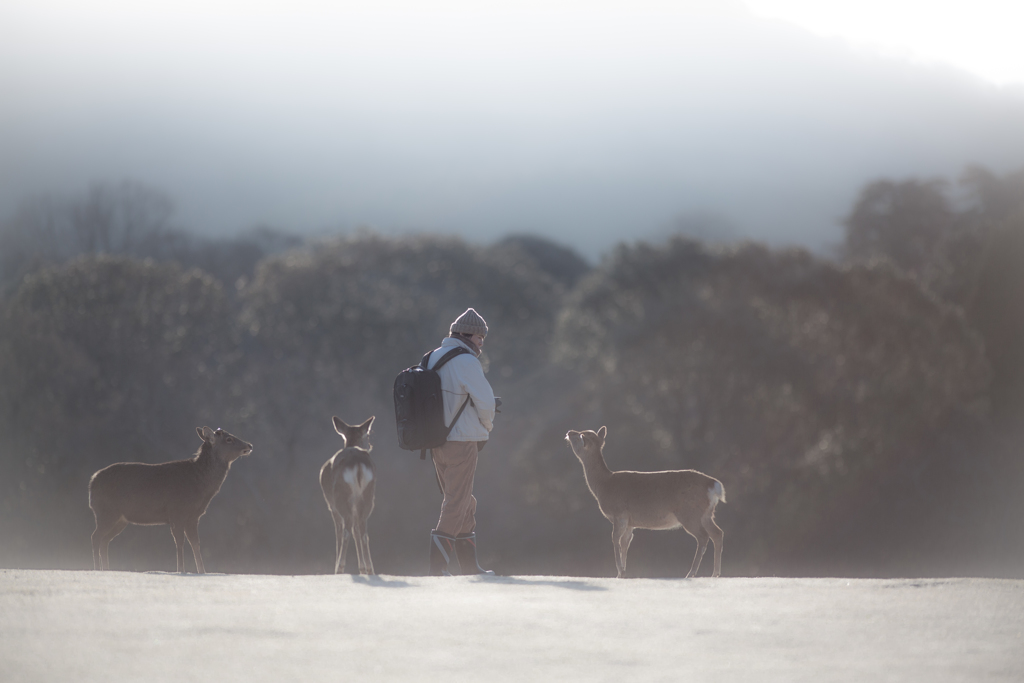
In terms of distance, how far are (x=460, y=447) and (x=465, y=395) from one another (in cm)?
42

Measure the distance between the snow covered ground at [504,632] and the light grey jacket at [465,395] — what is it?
→ 6.09 feet

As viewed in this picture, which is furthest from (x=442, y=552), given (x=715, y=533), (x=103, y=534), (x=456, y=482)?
(x=103, y=534)

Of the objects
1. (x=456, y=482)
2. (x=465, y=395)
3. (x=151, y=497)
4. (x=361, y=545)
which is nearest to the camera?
(x=465, y=395)

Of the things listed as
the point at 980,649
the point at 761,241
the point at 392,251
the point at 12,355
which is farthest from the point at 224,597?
the point at 392,251

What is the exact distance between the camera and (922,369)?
27984 millimetres

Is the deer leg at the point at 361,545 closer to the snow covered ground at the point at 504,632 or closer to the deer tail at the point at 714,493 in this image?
the snow covered ground at the point at 504,632

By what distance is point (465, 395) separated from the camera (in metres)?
7.63

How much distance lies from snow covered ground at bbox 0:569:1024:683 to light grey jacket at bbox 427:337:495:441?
1.86 metres

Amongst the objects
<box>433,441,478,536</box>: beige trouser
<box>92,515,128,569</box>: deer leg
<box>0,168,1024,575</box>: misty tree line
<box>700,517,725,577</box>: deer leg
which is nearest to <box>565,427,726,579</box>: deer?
<box>700,517,725,577</box>: deer leg

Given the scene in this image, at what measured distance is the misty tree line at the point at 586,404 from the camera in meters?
25.6

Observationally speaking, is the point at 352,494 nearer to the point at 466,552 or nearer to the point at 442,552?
the point at 442,552

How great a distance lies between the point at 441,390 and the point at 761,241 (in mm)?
25455

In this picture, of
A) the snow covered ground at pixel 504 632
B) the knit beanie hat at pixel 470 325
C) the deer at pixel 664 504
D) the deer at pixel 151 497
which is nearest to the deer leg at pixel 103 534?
the deer at pixel 151 497

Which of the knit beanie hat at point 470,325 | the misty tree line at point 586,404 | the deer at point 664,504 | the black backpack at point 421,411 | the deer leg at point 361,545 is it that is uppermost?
the knit beanie hat at point 470,325
